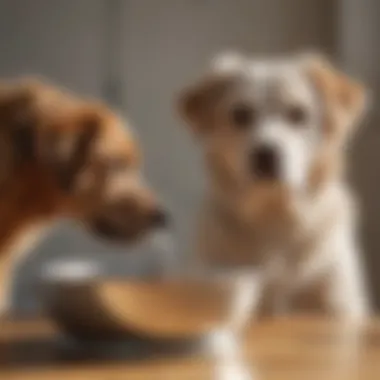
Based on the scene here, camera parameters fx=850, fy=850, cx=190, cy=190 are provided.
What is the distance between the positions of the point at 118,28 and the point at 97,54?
0.24ft

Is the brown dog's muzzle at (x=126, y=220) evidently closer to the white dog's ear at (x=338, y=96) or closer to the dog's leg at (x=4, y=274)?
the dog's leg at (x=4, y=274)

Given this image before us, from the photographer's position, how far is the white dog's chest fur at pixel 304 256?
1.37 metres

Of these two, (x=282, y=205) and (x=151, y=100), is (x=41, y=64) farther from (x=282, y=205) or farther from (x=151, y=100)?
(x=282, y=205)

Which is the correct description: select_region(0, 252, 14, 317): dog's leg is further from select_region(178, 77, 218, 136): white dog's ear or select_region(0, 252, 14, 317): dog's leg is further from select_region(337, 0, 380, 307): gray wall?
select_region(337, 0, 380, 307): gray wall

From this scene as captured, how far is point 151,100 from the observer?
1843 millimetres

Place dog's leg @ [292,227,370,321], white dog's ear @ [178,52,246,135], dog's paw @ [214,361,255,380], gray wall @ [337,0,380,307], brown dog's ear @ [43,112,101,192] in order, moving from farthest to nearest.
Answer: gray wall @ [337,0,380,307] < white dog's ear @ [178,52,246,135] < dog's leg @ [292,227,370,321] < brown dog's ear @ [43,112,101,192] < dog's paw @ [214,361,255,380]

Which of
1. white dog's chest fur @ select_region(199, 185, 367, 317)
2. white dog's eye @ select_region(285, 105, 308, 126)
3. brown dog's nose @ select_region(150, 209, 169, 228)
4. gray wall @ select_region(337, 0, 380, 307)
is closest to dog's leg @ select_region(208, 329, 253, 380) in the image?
brown dog's nose @ select_region(150, 209, 169, 228)

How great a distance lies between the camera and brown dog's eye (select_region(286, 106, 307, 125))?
1432mm

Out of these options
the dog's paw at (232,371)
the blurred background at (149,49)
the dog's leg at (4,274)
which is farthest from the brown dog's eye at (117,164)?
the blurred background at (149,49)

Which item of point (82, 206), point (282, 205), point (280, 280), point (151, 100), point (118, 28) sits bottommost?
point (82, 206)

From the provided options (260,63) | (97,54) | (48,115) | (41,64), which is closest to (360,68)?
(260,63)

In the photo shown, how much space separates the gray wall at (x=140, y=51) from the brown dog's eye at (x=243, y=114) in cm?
39

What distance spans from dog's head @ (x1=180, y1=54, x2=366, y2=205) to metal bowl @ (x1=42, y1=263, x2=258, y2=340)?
687mm

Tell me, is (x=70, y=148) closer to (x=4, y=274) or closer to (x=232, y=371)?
(x=4, y=274)
